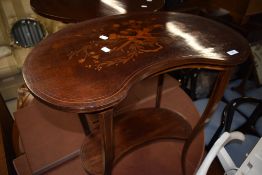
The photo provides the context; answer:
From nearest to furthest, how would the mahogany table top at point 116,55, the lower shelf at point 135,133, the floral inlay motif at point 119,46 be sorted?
the mahogany table top at point 116,55, the floral inlay motif at point 119,46, the lower shelf at point 135,133

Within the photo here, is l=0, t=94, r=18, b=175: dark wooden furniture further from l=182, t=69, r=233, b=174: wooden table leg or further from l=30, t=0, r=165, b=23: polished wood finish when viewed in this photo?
l=182, t=69, r=233, b=174: wooden table leg

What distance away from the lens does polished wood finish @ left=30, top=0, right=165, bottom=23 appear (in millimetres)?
1153

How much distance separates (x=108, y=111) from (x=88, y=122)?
72 cm

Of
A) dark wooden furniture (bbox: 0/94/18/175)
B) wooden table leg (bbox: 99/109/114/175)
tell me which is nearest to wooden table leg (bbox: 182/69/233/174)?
wooden table leg (bbox: 99/109/114/175)

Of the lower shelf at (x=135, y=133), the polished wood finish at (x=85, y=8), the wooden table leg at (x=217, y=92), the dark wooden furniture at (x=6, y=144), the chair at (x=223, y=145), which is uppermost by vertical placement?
the polished wood finish at (x=85, y=8)

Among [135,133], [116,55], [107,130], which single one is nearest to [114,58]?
[116,55]

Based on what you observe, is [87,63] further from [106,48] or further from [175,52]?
[175,52]

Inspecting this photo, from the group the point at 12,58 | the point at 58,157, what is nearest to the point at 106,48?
the point at 58,157

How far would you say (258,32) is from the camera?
164 centimetres

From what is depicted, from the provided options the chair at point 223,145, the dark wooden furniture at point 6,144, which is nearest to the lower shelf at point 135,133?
the chair at point 223,145

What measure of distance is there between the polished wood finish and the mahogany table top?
27 cm

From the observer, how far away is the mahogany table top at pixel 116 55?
62 centimetres

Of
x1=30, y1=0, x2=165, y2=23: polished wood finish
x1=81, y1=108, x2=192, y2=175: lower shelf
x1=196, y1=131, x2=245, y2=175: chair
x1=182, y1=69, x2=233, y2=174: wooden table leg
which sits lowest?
x1=81, y1=108, x2=192, y2=175: lower shelf

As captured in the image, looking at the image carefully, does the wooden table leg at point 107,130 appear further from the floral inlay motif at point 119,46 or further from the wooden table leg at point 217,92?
the wooden table leg at point 217,92
